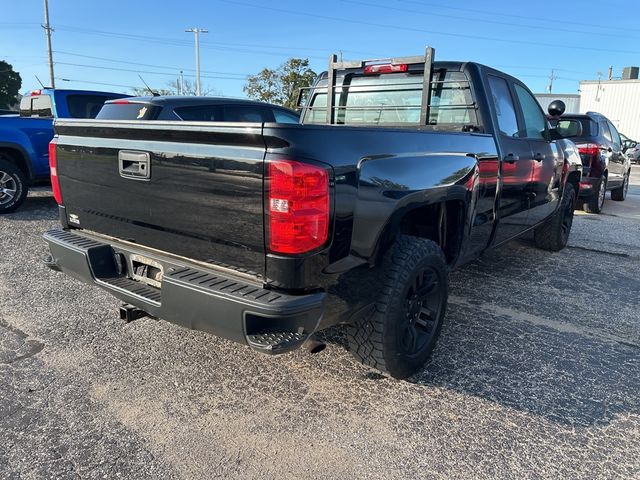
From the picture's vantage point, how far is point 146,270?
2723mm

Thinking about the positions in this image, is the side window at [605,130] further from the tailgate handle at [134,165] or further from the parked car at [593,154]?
the tailgate handle at [134,165]

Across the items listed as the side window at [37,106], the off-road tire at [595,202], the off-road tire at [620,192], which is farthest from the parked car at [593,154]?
the side window at [37,106]

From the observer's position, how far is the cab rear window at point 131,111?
613 cm

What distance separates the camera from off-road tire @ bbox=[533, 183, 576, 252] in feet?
19.4

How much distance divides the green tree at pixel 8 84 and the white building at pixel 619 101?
4511 centimetres

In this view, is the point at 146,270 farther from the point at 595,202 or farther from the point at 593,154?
the point at 595,202

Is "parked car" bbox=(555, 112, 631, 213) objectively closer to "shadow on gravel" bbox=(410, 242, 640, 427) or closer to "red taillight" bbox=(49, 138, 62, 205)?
"shadow on gravel" bbox=(410, 242, 640, 427)

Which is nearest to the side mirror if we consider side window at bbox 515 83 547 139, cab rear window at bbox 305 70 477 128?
side window at bbox 515 83 547 139

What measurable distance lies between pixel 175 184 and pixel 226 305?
709 millimetres

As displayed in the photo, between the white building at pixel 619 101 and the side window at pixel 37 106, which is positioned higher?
the white building at pixel 619 101

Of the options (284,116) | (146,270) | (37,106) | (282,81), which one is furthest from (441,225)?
(282,81)

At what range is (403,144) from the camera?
104 inches

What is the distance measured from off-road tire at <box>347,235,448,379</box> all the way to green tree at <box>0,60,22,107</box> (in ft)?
139

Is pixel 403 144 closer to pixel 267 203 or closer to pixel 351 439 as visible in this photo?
pixel 267 203
